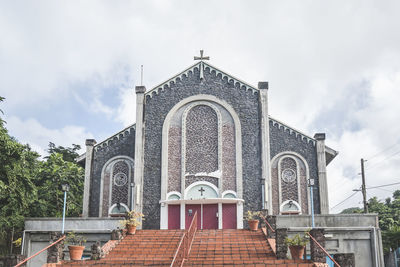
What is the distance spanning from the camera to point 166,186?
25.6 metres

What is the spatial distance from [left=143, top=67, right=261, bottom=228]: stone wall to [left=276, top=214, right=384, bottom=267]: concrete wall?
3619 millimetres

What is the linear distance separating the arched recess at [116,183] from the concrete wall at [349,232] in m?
10.2

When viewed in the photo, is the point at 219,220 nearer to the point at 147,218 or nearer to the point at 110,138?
the point at 147,218

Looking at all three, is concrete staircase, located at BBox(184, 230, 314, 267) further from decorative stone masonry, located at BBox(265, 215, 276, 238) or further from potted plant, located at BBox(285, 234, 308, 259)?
potted plant, located at BBox(285, 234, 308, 259)

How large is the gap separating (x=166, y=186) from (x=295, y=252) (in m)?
11.7

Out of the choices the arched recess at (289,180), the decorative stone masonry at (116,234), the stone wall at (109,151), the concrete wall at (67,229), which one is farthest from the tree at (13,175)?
the arched recess at (289,180)

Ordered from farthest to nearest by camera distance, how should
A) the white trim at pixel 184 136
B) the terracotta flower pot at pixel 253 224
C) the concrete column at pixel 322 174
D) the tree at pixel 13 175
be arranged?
the white trim at pixel 184 136, the concrete column at pixel 322 174, the terracotta flower pot at pixel 253 224, the tree at pixel 13 175

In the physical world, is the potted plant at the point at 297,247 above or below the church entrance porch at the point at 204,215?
below

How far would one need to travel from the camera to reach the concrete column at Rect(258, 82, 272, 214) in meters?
24.9

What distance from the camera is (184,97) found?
27.2m

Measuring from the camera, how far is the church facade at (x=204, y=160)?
25.2 metres

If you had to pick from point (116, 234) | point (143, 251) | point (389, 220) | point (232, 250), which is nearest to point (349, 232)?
point (232, 250)

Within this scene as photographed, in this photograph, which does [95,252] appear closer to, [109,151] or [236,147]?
[236,147]

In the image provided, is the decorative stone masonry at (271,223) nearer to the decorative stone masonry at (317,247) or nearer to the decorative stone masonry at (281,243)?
the decorative stone masonry at (281,243)
